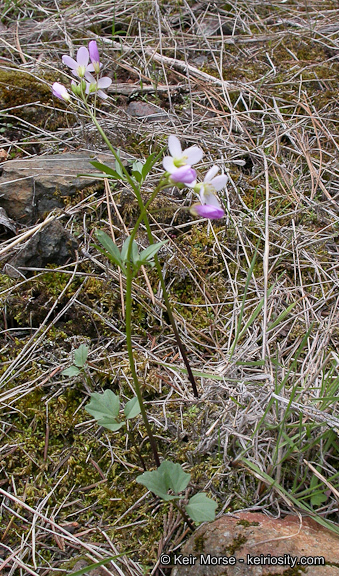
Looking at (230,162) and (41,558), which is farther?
(230,162)

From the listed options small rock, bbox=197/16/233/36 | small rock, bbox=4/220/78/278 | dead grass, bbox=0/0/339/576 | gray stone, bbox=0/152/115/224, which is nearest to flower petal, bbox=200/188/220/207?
dead grass, bbox=0/0/339/576

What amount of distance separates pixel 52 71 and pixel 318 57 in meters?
1.91

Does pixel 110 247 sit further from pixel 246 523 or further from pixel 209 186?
pixel 246 523

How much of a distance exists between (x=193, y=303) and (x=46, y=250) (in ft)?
2.48

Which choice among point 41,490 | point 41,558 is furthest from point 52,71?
point 41,558

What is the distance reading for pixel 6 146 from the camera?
8.50 ft

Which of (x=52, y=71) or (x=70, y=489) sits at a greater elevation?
(x=52, y=71)

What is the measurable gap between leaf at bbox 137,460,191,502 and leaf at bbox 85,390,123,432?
203 mm

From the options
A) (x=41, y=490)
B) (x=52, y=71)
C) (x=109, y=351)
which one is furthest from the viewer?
(x=52, y=71)

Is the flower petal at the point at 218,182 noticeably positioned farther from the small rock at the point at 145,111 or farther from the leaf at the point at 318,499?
the small rock at the point at 145,111

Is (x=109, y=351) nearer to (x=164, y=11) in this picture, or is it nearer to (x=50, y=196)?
(x=50, y=196)

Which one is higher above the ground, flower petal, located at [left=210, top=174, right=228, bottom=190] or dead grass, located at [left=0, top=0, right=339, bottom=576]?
flower petal, located at [left=210, top=174, right=228, bottom=190]

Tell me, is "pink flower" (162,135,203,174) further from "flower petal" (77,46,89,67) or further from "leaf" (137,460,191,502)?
"leaf" (137,460,191,502)

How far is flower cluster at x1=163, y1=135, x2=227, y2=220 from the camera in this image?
1209 mm
